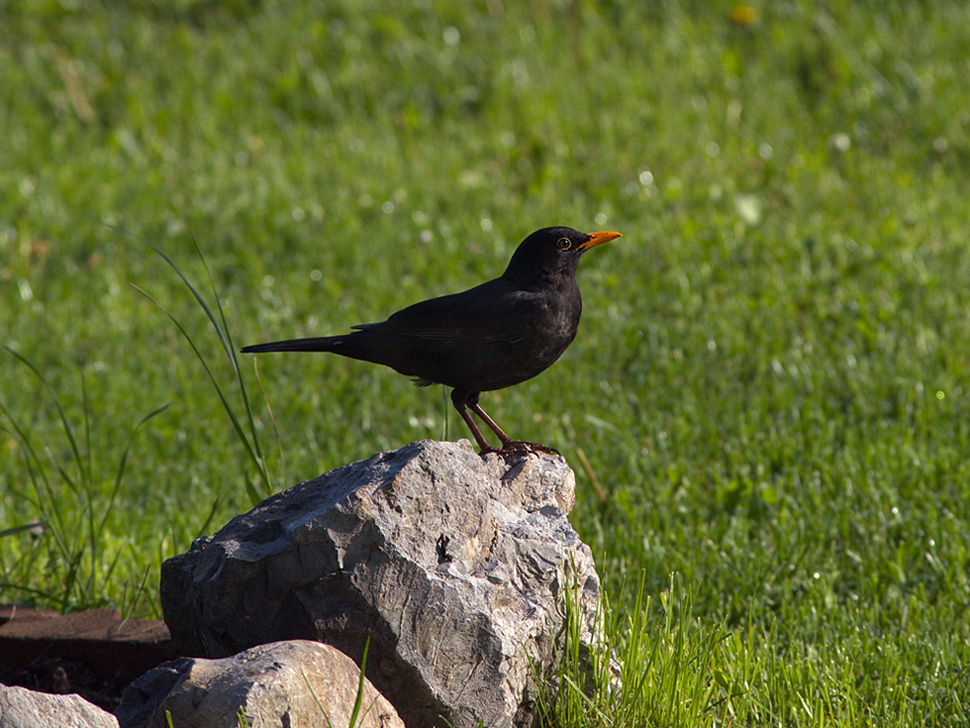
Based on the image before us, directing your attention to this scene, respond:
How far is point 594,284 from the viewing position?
278 inches

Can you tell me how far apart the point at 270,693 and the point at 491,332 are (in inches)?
57.5

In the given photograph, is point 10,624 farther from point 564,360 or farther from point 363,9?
point 363,9

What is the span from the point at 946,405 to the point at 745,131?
3.89 metres

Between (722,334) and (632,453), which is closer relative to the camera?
(632,453)

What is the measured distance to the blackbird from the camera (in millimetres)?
3594

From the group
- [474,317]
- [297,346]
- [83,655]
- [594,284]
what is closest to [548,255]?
[474,317]

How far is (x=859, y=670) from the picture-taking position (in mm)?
3738

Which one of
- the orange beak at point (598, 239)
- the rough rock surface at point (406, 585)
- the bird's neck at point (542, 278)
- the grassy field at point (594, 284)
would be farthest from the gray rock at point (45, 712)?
the orange beak at point (598, 239)

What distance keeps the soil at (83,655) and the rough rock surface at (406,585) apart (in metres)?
0.47

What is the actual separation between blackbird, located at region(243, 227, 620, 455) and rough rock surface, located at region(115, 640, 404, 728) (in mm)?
1144

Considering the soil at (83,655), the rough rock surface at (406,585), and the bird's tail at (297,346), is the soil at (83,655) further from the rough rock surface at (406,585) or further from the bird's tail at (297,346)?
the bird's tail at (297,346)

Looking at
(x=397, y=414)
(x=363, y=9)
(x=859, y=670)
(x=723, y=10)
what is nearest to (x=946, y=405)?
(x=859, y=670)

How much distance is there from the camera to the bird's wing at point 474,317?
3.59 metres

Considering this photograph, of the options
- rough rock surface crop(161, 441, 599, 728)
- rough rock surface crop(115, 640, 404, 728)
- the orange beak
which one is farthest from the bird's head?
rough rock surface crop(115, 640, 404, 728)
